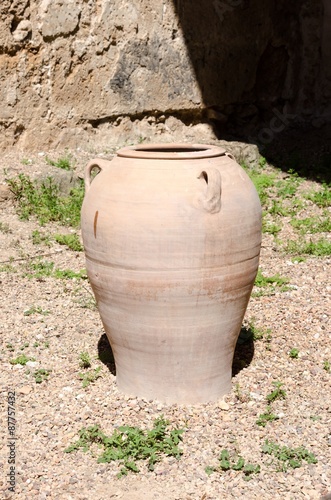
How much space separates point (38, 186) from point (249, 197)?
351cm

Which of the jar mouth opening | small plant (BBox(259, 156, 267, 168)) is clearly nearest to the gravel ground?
the jar mouth opening

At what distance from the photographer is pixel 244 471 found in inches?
129

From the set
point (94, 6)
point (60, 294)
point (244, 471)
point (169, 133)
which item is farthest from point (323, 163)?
point (244, 471)

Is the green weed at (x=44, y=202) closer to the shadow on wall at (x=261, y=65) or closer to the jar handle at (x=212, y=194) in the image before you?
the shadow on wall at (x=261, y=65)

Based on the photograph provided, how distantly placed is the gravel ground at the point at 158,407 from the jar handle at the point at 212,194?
3.54 feet

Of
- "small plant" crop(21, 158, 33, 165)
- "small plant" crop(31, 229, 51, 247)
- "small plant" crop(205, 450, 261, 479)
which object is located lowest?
"small plant" crop(31, 229, 51, 247)

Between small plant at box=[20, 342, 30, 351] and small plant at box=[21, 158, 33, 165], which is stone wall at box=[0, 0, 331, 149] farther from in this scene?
small plant at box=[20, 342, 30, 351]

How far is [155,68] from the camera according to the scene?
306 inches

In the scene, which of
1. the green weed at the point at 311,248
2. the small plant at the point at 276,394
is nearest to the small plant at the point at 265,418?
the small plant at the point at 276,394

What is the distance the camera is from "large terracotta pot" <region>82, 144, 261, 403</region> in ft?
11.1

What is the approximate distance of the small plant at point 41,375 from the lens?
160 inches

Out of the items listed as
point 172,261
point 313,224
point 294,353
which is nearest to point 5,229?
point 313,224

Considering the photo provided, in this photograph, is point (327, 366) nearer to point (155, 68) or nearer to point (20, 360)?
point (20, 360)

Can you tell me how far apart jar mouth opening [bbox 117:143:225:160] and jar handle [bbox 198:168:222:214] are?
0.18 m
